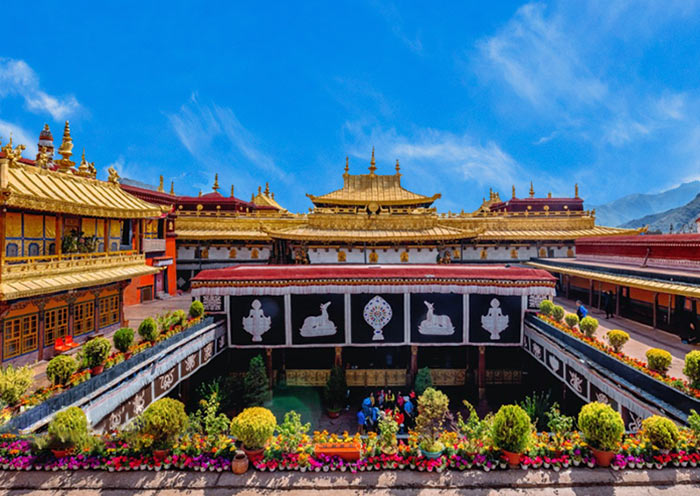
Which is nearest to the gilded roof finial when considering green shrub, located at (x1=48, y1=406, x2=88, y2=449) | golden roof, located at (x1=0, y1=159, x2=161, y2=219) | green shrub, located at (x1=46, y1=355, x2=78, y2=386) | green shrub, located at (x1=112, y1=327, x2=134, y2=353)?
golden roof, located at (x1=0, y1=159, x2=161, y2=219)

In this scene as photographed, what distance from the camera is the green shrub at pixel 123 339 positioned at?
11047mm

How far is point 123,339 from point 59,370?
2.26m

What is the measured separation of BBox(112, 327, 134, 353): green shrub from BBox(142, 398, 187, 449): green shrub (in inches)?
208

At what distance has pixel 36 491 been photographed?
6230mm

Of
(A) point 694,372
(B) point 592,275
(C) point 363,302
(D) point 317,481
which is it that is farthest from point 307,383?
(B) point 592,275

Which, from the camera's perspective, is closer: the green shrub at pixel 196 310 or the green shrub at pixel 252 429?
the green shrub at pixel 252 429

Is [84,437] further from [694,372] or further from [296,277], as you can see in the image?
[694,372]

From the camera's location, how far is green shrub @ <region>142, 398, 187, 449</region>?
674 centimetres

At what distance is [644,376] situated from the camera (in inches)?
362

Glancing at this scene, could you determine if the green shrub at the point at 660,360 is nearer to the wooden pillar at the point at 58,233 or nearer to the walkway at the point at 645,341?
the walkway at the point at 645,341

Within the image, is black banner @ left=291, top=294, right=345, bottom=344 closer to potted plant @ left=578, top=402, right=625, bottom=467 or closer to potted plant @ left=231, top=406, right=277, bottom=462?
potted plant @ left=231, top=406, right=277, bottom=462

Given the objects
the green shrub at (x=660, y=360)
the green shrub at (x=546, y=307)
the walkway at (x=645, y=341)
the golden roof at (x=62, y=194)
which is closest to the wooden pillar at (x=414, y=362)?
the green shrub at (x=546, y=307)

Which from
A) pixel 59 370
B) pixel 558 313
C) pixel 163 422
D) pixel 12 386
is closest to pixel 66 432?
pixel 163 422

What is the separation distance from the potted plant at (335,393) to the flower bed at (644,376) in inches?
370
